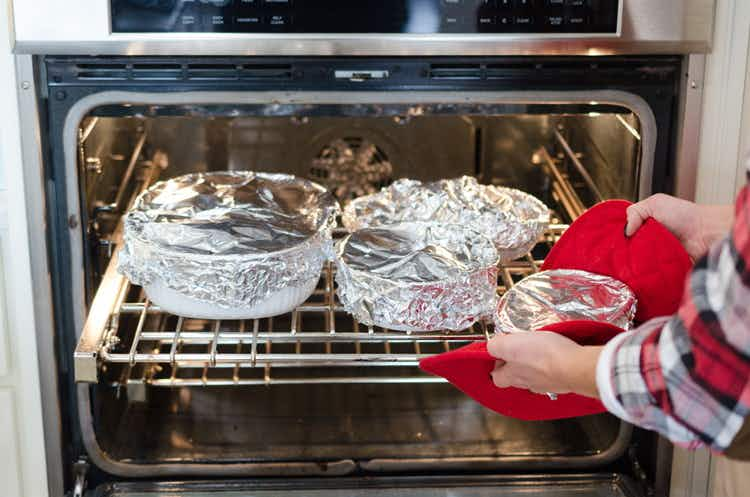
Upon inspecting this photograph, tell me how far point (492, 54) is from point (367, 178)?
0.52 metres

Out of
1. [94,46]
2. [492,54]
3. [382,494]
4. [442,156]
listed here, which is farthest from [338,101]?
[382,494]

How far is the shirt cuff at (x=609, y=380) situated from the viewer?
2.98ft

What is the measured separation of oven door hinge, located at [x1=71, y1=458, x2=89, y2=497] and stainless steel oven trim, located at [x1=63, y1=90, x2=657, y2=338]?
0.26 metres

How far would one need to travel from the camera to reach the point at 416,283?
1292mm

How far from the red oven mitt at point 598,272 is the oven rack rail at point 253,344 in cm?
12

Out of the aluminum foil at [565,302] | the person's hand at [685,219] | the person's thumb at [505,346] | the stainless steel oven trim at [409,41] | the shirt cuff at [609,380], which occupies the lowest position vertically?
the aluminum foil at [565,302]

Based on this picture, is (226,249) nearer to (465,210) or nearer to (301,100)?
(301,100)

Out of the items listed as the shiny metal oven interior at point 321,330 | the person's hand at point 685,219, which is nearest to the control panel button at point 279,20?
the shiny metal oven interior at point 321,330

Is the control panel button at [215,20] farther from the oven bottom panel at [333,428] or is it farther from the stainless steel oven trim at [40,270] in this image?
the oven bottom panel at [333,428]

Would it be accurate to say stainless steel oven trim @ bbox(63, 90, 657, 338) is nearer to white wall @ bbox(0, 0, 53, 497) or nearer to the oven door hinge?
white wall @ bbox(0, 0, 53, 497)

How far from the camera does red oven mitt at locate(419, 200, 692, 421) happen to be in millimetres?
1183

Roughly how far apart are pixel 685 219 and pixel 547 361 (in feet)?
1.21

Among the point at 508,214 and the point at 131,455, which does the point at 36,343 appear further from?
Answer: the point at 508,214

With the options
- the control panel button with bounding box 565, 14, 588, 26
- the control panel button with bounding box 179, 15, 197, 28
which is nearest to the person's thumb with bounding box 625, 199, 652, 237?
the control panel button with bounding box 565, 14, 588, 26
